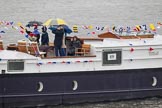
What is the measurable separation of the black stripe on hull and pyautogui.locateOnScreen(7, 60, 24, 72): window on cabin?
11.0 inches

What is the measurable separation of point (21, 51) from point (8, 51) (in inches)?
26.4

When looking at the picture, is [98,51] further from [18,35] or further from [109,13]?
[109,13]

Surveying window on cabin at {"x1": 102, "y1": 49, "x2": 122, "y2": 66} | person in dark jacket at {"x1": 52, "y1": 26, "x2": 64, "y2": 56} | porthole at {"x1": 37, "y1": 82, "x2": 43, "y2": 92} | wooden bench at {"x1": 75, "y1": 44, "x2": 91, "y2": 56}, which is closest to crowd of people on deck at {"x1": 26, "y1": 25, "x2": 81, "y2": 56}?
person in dark jacket at {"x1": 52, "y1": 26, "x2": 64, "y2": 56}

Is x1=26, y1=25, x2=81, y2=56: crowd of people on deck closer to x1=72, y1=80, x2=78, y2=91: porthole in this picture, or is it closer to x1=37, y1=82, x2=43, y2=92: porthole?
x1=72, y1=80, x2=78, y2=91: porthole

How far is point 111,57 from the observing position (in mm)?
27406

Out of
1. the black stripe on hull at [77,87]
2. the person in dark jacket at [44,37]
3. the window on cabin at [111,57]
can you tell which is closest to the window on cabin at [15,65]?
the black stripe on hull at [77,87]

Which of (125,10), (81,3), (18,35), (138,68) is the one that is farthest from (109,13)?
(138,68)

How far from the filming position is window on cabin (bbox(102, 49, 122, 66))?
27219 millimetres

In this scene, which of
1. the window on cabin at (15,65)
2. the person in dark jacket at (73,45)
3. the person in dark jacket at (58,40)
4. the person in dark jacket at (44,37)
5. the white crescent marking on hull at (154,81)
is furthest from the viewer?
the white crescent marking on hull at (154,81)

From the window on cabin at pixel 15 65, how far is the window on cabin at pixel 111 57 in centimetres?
384

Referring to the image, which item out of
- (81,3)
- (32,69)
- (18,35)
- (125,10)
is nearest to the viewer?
(32,69)

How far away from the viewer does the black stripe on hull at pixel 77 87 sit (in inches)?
1014

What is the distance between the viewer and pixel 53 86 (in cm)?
2638

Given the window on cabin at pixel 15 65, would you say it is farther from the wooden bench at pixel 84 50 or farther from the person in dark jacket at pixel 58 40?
the wooden bench at pixel 84 50
